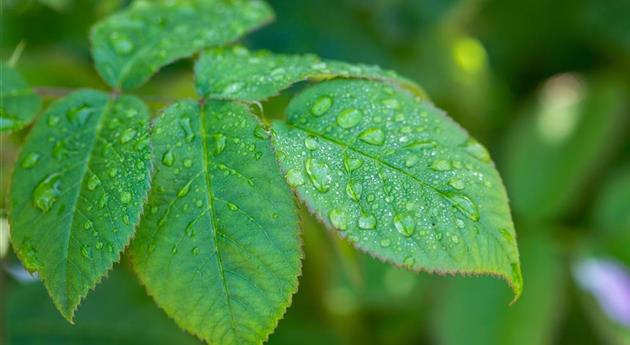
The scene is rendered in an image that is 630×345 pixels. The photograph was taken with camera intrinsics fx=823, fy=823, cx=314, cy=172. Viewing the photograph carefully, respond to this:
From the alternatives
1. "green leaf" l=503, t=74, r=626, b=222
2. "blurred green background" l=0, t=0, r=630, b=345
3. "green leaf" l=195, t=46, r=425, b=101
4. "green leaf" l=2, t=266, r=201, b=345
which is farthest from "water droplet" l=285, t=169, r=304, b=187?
"green leaf" l=503, t=74, r=626, b=222

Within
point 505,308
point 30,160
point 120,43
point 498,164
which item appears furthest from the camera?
point 498,164

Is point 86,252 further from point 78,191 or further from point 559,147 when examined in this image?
point 559,147

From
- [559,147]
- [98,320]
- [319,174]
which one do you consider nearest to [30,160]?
[319,174]

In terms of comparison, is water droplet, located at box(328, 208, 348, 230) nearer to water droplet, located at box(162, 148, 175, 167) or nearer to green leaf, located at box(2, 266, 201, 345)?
water droplet, located at box(162, 148, 175, 167)

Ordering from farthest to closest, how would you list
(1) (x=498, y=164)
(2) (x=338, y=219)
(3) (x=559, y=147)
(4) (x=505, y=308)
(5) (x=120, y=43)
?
(1) (x=498, y=164), (3) (x=559, y=147), (4) (x=505, y=308), (5) (x=120, y=43), (2) (x=338, y=219)

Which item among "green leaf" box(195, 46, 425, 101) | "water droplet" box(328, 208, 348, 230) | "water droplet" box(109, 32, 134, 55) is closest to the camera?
"water droplet" box(328, 208, 348, 230)

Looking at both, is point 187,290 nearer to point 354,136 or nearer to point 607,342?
point 354,136
